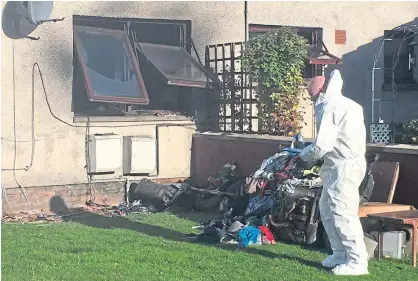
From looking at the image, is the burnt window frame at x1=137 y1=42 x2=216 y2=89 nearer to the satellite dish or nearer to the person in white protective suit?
the satellite dish

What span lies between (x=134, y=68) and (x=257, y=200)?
3634mm

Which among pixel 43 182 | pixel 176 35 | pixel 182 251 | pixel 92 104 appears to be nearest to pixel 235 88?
pixel 176 35

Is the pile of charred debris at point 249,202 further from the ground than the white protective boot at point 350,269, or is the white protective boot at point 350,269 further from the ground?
the pile of charred debris at point 249,202

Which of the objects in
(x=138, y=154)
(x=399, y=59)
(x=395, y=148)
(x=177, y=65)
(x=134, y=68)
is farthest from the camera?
(x=399, y=59)

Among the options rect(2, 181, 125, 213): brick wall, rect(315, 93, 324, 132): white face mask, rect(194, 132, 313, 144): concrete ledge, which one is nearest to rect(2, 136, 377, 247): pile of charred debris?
rect(2, 181, 125, 213): brick wall

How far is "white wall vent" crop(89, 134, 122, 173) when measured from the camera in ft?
39.2

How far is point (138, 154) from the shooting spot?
1226 centimetres

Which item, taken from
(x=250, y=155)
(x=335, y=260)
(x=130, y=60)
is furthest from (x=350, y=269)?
(x=130, y=60)

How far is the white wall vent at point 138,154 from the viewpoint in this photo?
1222cm

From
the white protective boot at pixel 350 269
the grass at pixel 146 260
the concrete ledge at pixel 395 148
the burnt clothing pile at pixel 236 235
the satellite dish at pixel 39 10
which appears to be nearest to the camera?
the grass at pixel 146 260

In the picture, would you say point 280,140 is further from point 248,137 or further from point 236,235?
point 236,235

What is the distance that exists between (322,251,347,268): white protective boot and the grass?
0.10 metres

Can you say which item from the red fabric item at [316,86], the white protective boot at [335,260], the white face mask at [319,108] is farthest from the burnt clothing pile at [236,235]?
the red fabric item at [316,86]

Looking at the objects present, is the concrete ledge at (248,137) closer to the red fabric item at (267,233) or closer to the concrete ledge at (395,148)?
the concrete ledge at (395,148)
